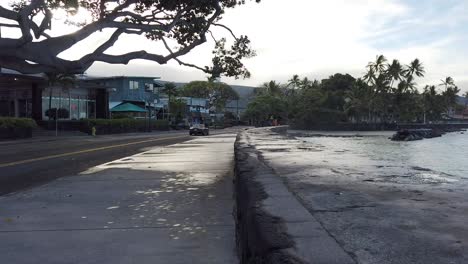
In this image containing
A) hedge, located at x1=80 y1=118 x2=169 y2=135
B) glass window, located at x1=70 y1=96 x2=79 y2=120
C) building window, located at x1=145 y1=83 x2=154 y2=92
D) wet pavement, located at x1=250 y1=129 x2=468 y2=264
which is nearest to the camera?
wet pavement, located at x1=250 y1=129 x2=468 y2=264

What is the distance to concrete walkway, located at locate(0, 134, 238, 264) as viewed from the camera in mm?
5750

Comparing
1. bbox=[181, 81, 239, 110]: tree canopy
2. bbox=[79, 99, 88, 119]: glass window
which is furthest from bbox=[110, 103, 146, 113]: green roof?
bbox=[181, 81, 239, 110]: tree canopy

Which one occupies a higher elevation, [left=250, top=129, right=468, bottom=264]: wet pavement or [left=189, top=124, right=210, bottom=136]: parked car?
[left=250, top=129, right=468, bottom=264]: wet pavement

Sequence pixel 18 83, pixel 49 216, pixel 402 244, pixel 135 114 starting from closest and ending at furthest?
pixel 402 244 → pixel 49 216 → pixel 18 83 → pixel 135 114

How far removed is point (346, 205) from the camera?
676cm

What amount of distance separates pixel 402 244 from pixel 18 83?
5351 centimetres

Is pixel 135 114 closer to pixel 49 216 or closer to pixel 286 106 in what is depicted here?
pixel 286 106

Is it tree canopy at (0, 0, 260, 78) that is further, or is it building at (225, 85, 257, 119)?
building at (225, 85, 257, 119)

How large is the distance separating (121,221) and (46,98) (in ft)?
166

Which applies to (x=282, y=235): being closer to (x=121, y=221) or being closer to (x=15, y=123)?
(x=121, y=221)

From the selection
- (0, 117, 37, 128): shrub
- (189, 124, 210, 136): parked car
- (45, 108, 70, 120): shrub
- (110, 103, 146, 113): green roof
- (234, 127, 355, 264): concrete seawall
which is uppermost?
(110, 103, 146, 113): green roof

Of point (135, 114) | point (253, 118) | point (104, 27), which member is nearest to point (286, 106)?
point (253, 118)

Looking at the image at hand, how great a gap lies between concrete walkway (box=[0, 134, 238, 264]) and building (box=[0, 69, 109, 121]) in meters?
38.5

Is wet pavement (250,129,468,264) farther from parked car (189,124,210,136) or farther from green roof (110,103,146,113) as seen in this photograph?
green roof (110,103,146,113)
